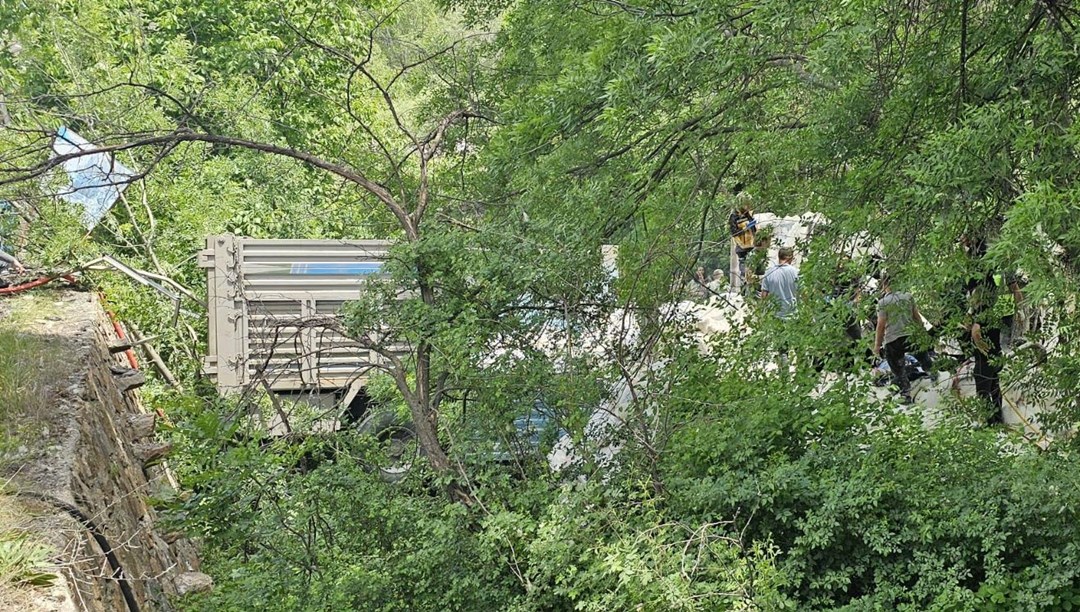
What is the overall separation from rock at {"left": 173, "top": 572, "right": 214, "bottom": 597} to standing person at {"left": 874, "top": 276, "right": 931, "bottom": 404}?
198 inches

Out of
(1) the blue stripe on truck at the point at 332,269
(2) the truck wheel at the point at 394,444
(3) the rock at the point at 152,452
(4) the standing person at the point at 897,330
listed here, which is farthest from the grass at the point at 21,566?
(1) the blue stripe on truck at the point at 332,269

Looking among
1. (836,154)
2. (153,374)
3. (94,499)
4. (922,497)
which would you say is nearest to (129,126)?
(153,374)

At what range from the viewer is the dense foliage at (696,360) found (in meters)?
5.79

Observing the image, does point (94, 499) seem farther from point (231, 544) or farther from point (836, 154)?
point (836, 154)

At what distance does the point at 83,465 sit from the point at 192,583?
1.39 m

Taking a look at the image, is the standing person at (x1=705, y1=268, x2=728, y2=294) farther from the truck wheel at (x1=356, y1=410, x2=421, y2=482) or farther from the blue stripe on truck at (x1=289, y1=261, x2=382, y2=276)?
the blue stripe on truck at (x1=289, y1=261, x2=382, y2=276)

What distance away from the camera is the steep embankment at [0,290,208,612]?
540cm

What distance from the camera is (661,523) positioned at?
648 centimetres

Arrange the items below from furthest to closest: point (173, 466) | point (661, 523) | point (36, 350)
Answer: point (173, 466)
point (36, 350)
point (661, 523)

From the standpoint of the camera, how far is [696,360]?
7.32 metres

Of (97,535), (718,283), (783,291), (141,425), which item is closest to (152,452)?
(141,425)

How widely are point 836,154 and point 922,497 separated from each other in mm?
2259

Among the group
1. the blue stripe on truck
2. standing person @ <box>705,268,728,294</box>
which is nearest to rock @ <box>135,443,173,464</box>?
the blue stripe on truck

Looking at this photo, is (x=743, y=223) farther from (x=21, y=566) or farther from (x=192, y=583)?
(x=21, y=566)
